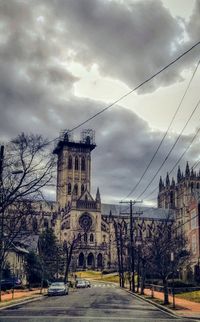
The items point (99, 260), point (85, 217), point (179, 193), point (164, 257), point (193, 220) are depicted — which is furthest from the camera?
point (179, 193)

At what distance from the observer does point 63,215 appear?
13700 cm

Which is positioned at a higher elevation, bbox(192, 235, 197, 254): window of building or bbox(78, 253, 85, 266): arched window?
bbox(192, 235, 197, 254): window of building

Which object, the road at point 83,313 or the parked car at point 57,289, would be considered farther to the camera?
the parked car at point 57,289

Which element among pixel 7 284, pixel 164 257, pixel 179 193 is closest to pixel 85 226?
pixel 179 193

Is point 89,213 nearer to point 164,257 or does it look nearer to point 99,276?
point 99,276

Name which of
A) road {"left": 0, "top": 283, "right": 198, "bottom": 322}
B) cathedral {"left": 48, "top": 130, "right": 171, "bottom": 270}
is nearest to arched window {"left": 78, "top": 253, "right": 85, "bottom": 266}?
cathedral {"left": 48, "top": 130, "right": 171, "bottom": 270}

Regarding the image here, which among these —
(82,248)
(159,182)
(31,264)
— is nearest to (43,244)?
(31,264)

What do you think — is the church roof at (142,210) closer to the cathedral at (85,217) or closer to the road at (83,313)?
the cathedral at (85,217)

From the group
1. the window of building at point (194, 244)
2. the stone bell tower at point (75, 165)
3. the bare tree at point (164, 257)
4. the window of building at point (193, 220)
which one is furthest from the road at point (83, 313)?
the stone bell tower at point (75, 165)

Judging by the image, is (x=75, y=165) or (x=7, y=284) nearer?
(x=7, y=284)

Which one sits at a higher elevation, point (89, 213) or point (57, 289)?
point (89, 213)

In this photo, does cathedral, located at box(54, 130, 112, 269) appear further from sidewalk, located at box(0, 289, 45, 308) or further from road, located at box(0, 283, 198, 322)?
road, located at box(0, 283, 198, 322)

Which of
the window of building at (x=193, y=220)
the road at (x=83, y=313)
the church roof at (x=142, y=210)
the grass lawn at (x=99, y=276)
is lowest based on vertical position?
the grass lawn at (x=99, y=276)

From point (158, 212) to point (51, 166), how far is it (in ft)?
450
